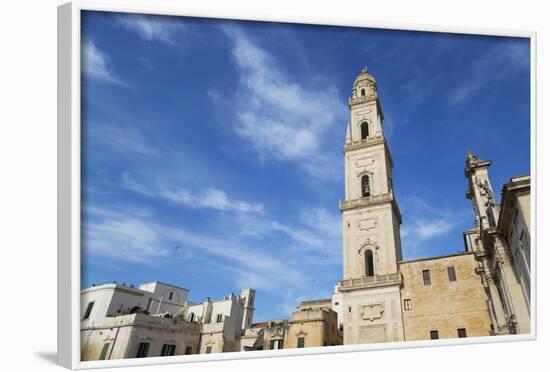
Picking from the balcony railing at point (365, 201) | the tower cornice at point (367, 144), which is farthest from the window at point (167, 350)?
the tower cornice at point (367, 144)

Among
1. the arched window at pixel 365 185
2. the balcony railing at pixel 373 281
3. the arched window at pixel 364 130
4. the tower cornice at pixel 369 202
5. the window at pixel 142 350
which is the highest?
the arched window at pixel 364 130

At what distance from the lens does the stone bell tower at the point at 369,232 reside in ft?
52.2

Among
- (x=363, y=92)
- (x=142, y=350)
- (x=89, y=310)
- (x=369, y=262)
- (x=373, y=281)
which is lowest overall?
(x=142, y=350)

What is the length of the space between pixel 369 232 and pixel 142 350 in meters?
12.4

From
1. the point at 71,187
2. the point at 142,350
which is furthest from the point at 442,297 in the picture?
the point at 71,187

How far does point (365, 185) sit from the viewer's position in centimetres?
2061

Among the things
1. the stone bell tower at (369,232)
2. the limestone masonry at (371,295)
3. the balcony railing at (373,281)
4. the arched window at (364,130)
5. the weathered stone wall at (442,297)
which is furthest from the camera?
the arched window at (364,130)

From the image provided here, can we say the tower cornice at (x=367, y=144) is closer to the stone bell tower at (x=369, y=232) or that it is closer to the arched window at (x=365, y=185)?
the stone bell tower at (x=369, y=232)

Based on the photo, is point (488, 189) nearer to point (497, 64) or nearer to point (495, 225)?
point (495, 225)

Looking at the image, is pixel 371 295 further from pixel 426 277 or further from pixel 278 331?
pixel 278 331

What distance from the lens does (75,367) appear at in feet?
21.3

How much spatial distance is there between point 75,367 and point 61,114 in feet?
14.1

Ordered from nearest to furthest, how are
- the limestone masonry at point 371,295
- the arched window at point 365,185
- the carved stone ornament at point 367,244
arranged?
the limestone masonry at point 371,295
the carved stone ornament at point 367,244
the arched window at point 365,185
